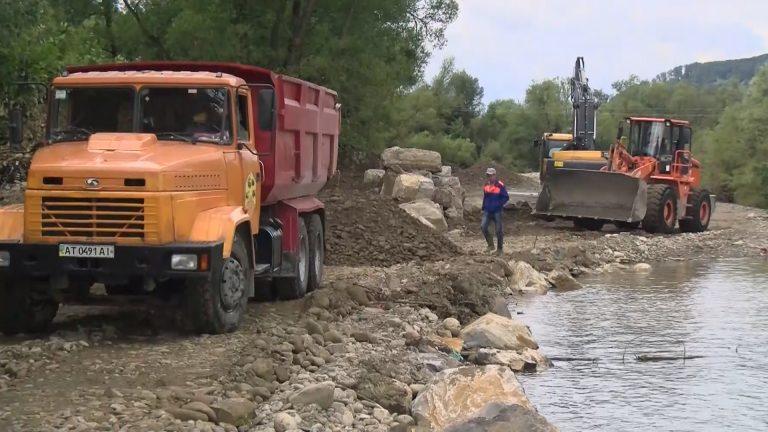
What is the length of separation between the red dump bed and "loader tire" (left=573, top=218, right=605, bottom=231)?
41.7ft

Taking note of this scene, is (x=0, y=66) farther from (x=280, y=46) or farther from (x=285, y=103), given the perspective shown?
(x=280, y=46)

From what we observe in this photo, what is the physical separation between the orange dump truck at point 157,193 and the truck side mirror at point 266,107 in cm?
1

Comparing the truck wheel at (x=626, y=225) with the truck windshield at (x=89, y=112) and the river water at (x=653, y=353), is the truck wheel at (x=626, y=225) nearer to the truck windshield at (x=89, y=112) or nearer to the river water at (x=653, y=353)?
the river water at (x=653, y=353)

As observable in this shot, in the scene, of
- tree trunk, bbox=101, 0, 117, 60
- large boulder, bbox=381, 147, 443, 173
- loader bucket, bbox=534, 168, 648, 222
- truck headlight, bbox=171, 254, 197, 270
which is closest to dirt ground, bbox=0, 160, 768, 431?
truck headlight, bbox=171, 254, 197, 270

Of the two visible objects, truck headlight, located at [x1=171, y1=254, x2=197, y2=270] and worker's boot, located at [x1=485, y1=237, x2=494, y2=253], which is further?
worker's boot, located at [x1=485, y1=237, x2=494, y2=253]

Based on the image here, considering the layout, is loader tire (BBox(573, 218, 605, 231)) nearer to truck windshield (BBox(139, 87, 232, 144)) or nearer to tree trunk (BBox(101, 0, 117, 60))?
tree trunk (BBox(101, 0, 117, 60))

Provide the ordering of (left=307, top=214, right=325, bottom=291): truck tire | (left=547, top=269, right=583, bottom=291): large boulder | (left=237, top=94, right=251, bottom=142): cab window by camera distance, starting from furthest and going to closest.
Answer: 1. (left=547, top=269, right=583, bottom=291): large boulder
2. (left=307, top=214, right=325, bottom=291): truck tire
3. (left=237, top=94, right=251, bottom=142): cab window

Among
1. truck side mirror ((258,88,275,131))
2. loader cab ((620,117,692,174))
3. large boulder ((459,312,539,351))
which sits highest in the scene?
truck side mirror ((258,88,275,131))

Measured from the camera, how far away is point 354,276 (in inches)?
602

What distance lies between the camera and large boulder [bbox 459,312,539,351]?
11008mm

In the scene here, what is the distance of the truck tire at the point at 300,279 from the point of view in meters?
12.2

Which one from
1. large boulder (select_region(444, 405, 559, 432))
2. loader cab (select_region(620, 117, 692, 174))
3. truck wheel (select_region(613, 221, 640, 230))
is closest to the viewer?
large boulder (select_region(444, 405, 559, 432))

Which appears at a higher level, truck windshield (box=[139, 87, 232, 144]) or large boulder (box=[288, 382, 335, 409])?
truck windshield (box=[139, 87, 232, 144])

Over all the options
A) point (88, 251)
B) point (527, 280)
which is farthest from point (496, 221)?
point (88, 251)
